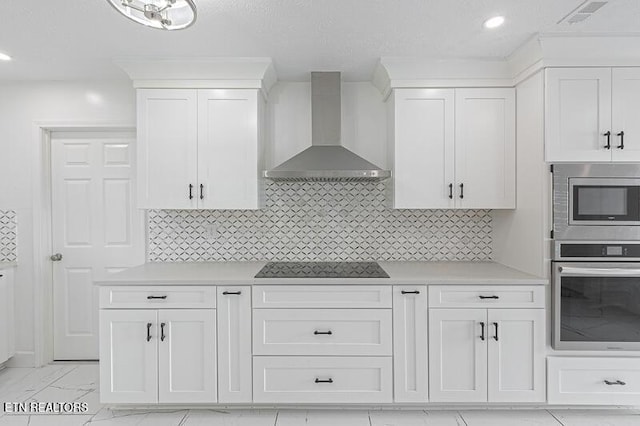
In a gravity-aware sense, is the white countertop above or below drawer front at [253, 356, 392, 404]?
above

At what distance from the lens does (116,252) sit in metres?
3.08

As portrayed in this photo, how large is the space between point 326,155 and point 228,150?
2.35ft

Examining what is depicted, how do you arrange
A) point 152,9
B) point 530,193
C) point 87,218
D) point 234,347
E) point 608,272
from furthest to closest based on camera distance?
1. point 87,218
2. point 530,193
3. point 234,347
4. point 608,272
5. point 152,9

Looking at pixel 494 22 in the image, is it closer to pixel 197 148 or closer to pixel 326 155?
pixel 326 155

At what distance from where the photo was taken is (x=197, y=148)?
8.59 feet

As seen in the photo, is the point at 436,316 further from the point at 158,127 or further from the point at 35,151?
the point at 35,151

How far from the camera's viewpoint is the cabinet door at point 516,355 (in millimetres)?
2262

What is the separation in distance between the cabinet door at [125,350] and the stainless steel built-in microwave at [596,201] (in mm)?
2656

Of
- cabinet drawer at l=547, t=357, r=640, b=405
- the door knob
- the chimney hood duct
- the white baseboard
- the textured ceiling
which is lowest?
the white baseboard

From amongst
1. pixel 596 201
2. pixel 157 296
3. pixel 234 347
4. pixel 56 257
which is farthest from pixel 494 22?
pixel 56 257

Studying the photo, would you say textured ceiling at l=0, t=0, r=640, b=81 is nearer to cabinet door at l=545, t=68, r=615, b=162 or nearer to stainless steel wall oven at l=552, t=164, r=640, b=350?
cabinet door at l=545, t=68, r=615, b=162

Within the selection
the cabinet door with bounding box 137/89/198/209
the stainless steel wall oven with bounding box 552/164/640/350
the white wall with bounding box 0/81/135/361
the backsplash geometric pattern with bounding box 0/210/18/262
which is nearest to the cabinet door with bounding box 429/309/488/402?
the stainless steel wall oven with bounding box 552/164/640/350

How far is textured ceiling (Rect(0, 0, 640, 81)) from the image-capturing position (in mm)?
1907

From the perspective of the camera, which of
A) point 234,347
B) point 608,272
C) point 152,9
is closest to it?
point 152,9
